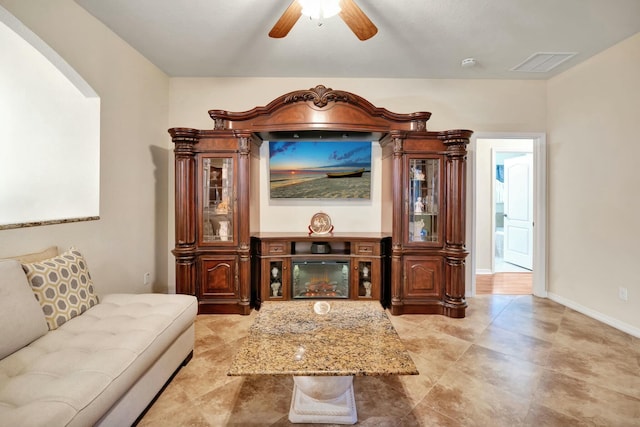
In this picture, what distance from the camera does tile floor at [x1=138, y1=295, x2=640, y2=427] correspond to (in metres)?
1.71

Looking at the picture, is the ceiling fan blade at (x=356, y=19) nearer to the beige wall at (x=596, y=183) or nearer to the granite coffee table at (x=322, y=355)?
the granite coffee table at (x=322, y=355)

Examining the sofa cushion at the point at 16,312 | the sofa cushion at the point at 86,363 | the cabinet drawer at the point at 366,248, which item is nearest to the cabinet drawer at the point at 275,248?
the cabinet drawer at the point at 366,248

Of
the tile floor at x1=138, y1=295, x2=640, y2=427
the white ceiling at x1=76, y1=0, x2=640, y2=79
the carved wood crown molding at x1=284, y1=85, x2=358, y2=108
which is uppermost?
the white ceiling at x1=76, y1=0, x2=640, y2=79

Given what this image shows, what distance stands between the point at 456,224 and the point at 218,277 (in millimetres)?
Result: 2656

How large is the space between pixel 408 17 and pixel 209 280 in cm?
318

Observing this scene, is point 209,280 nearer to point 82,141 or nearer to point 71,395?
point 82,141

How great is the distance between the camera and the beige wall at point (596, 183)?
2.85 metres

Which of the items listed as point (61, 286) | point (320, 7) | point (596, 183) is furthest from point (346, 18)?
point (596, 183)

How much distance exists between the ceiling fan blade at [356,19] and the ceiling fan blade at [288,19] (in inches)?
11.3

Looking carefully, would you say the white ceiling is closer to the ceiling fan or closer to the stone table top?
the ceiling fan

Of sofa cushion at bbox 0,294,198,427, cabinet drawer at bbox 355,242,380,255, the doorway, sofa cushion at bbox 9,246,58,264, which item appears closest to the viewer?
sofa cushion at bbox 0,294,198,427

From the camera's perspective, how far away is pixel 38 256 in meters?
1.93

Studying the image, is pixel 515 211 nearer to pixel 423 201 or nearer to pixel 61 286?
pixel 423 201

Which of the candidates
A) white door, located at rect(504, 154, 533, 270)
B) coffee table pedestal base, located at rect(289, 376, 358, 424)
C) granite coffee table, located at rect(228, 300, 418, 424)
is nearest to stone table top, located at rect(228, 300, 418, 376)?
granite coffee table, located at rect(228, 300, 418, 424)
